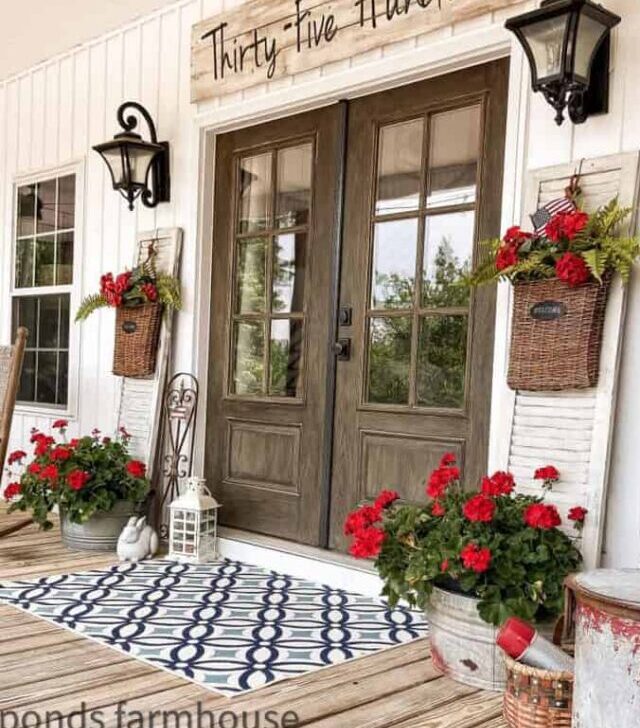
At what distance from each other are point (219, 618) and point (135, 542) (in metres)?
0.98

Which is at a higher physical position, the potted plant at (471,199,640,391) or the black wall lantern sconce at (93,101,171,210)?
the black wall lantern sconce at (93,101,171,210)

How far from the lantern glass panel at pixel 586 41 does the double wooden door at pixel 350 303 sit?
532mm

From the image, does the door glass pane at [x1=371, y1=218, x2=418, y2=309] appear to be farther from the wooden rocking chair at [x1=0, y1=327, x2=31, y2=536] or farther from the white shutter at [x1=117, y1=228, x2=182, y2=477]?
the wooden rocking chair at [x1=0, y1=327, x2=31, y2=536]

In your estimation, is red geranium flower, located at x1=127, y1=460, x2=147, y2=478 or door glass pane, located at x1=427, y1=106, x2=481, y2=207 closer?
door glass pane, located at x1=427, y1=106, x2=481, y2=207

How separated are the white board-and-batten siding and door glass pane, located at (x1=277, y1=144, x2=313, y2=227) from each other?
206 millimetres

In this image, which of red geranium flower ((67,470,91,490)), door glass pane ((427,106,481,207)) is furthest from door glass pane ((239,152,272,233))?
red geranium flower ((67,470,91,490))

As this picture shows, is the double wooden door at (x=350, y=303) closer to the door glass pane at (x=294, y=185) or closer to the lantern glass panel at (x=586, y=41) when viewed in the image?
the door glass pane at (x=294, y=185)

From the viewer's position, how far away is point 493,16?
318 cm

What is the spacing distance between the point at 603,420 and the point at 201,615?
1545 millimetres

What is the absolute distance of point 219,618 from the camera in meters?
3.03

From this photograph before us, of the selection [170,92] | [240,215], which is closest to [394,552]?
[240,215]

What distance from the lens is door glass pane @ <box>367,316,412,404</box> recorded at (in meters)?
3.53

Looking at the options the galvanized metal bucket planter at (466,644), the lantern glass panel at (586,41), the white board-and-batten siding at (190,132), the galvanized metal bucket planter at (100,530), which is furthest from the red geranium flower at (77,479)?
the lantern glass panel at (586,41)

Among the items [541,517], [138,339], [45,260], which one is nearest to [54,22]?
[45,260]
